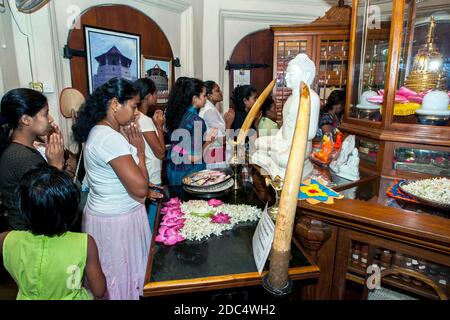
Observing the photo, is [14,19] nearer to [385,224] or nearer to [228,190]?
[228,190]

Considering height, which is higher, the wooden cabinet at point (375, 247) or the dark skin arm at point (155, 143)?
the dark skin arm at point (155, 143)

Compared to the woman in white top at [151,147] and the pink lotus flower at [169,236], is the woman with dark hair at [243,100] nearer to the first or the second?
the woman in white top at [151,147]

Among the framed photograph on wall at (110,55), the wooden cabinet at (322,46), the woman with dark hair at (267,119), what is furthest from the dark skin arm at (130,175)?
the wooden cabinet at (322,46)

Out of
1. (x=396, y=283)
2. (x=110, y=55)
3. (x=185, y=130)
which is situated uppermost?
(x=110, y=55)

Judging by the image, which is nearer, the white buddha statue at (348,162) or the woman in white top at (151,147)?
the white buddha statue at (348,162)

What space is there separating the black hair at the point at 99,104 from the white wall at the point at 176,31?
1.21 meters

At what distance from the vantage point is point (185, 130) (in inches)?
98.4

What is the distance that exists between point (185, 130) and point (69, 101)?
1.22 meters

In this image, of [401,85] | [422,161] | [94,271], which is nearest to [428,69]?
[401,85]

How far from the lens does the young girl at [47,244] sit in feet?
3.32

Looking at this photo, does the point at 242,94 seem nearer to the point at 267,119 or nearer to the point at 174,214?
the point at 267,119

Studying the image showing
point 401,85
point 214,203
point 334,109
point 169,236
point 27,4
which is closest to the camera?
point 169,236

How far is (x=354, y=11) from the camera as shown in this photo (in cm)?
196
